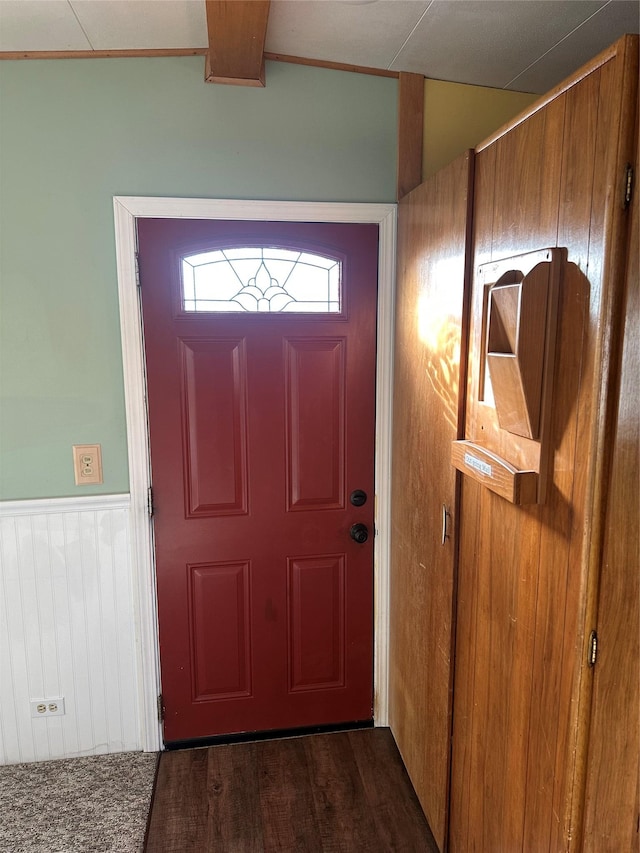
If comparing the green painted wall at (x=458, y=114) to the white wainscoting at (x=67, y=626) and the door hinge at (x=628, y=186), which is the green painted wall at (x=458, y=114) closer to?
the door hinge at (x=628, y=186)

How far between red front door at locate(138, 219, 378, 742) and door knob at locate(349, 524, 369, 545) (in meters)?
0.02

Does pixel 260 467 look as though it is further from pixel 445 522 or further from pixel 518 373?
pixel 518 373

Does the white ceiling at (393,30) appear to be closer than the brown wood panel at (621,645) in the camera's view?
No

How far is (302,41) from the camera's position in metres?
1.87

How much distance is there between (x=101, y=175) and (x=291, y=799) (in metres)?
2.33

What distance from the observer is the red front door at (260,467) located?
6.96 feet

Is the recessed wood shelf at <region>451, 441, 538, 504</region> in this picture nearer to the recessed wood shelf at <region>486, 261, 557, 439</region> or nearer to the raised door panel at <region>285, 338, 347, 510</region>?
the recessed wood shelf at <region>486, 261, 557, 439</region>

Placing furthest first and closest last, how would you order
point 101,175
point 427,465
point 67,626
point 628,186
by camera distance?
point 67,626 → point 101,175 → point 427,465 → point 628,186

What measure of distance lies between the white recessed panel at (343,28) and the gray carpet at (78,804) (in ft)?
8.71

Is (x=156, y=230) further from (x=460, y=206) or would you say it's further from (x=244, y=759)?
(x=244, y=759)

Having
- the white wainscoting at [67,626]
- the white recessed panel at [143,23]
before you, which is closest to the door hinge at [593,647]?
the white wainscoting at [67,626]

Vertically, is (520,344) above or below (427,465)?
above

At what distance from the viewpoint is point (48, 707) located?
2.24 metres

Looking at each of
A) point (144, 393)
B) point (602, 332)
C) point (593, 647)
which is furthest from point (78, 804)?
point (602, 332)
